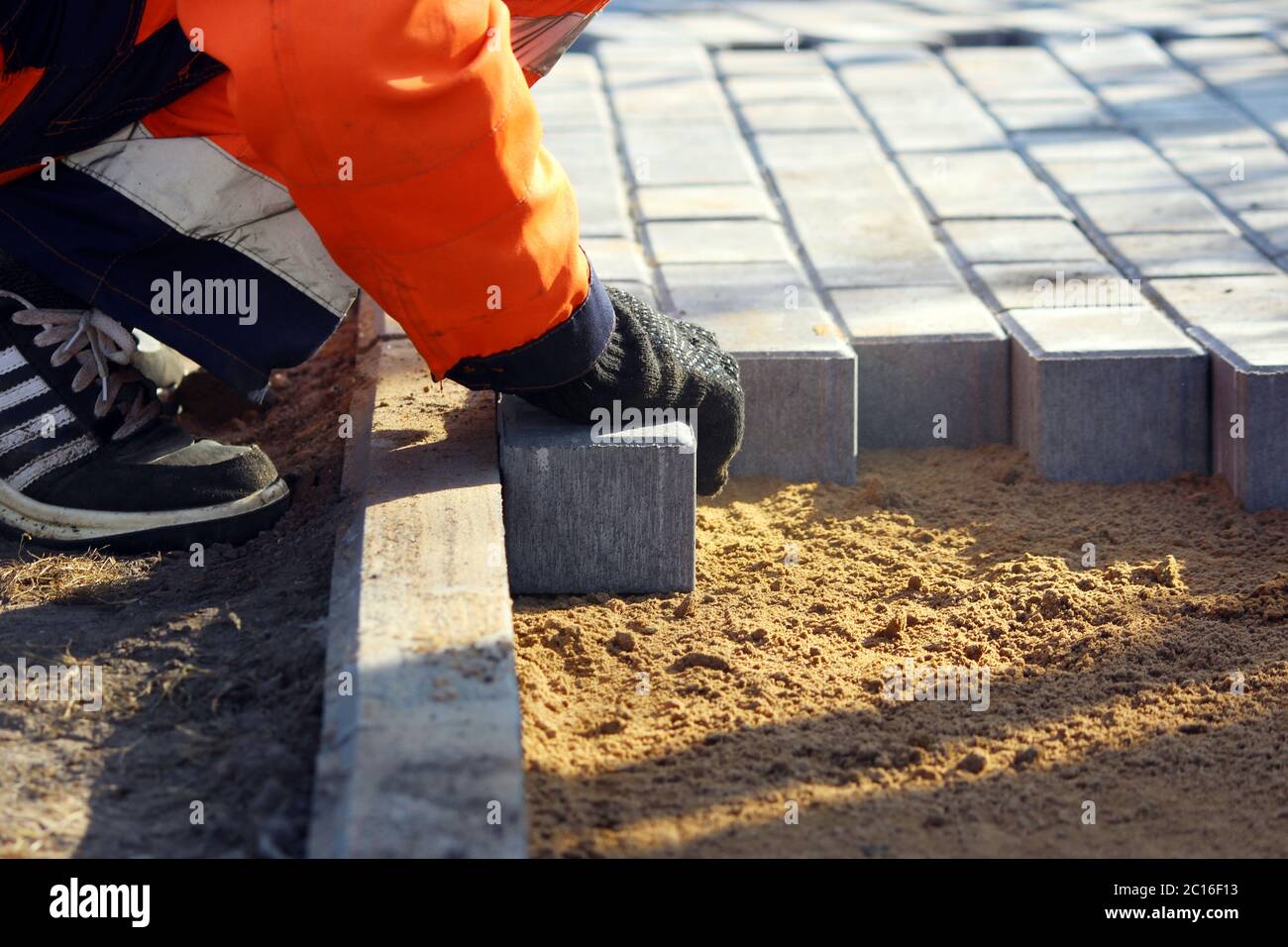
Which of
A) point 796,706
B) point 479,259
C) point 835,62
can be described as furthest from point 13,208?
point 835,62

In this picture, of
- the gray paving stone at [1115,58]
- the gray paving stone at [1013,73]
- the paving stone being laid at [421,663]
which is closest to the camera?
the paving stone being laid at [421,663]

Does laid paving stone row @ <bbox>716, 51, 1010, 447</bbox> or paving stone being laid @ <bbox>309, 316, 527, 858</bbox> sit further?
laid paving stone row @ <bbox>716, 51, 1010, 447</bbox>

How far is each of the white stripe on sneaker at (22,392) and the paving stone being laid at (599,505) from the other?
2.69 ft

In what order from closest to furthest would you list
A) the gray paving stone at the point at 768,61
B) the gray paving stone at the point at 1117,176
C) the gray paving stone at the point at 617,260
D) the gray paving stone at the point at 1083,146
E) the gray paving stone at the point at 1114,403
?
1. the gray paving stone at the point at 1114,403
2. the gray paving stone at the point at 617,260
3. the gray paving stone at the point at 1117,176
4. the gray paving stone at the point at 1083,146
5. the gray paving stone at the point at 768,61

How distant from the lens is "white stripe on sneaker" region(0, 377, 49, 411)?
8.58ft

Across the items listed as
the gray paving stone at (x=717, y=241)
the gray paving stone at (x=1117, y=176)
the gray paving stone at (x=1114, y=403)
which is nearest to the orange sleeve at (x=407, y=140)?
the gray paving stone at (x=1114, y=403)

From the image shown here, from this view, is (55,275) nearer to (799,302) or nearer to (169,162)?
(169,162)

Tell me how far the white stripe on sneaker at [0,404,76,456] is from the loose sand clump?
922mm

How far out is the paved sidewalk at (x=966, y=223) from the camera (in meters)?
3.15

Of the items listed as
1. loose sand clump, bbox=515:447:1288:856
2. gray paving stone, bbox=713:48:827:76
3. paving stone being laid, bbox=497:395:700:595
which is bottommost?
loose sand clump, bbox=515:447:1288:856

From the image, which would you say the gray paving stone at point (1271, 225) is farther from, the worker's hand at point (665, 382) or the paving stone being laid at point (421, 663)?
the paving stone being laid at point (421, 663)

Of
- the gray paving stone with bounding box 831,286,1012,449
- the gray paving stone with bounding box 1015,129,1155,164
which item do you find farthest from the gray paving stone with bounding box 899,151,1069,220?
the gray paving stone with bounding box 831,286,1012,449

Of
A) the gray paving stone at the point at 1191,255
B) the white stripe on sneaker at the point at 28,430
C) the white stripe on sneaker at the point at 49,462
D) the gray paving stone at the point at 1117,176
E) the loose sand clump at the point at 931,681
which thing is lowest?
the loose sand clump at the point at 931,681

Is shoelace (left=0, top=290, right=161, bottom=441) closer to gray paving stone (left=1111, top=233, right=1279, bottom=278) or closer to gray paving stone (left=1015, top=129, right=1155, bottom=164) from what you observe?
gray paving stone (left=1111, top=233, right=1279, bottom=278)
